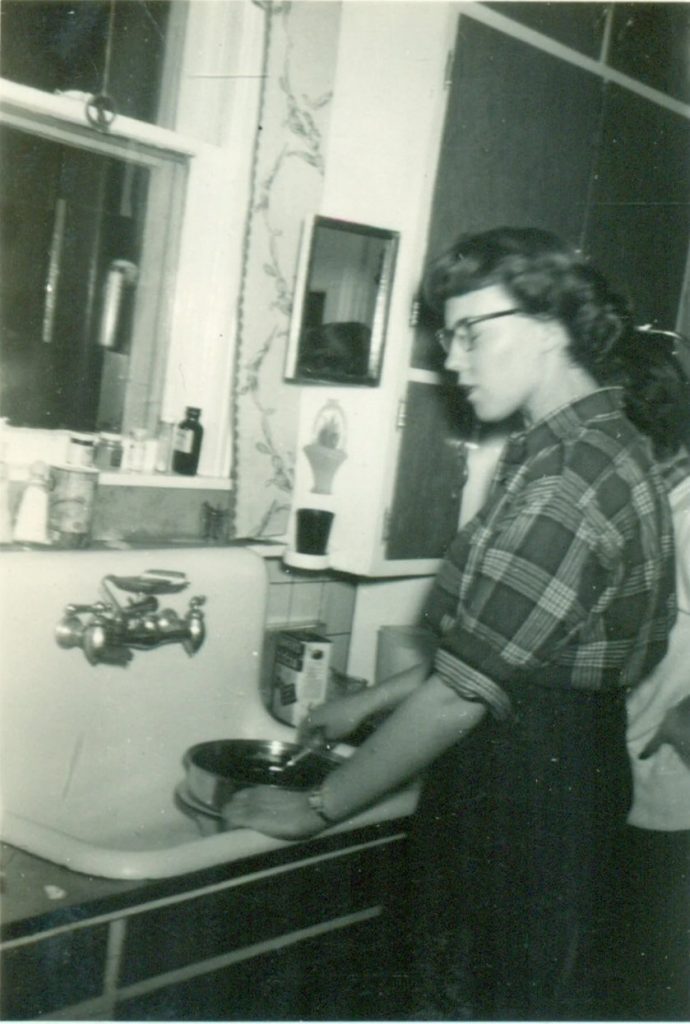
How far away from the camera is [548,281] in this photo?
1.26 meters

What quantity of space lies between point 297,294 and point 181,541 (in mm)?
523

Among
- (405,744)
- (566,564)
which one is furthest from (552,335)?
(405,744)

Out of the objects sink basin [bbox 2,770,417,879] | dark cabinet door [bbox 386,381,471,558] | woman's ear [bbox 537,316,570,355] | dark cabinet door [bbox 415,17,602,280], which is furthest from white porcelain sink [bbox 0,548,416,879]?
dark cabinet door [bbox 415,17,602,280]

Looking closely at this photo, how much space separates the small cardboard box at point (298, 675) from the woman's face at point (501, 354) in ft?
2.76

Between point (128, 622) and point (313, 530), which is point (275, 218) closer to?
point (313, 530)

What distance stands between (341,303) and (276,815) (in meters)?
1.01

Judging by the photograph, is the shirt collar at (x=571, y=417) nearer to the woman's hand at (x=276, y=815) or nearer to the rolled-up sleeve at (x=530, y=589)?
the rolled-up sleeve at (x=530, y=589)

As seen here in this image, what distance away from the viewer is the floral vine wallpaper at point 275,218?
1.88 metres

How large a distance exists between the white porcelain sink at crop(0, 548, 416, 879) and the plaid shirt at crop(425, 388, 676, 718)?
1.36 feet

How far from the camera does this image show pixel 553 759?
1237 mm

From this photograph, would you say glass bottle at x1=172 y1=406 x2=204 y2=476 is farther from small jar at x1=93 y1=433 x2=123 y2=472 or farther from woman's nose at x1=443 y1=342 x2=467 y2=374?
woman's nose at x1=443 y1=342 x2=467 y2=374

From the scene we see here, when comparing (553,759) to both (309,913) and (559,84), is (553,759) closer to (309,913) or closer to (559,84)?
(309,913)

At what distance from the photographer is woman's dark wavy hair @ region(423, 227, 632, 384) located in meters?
1.27

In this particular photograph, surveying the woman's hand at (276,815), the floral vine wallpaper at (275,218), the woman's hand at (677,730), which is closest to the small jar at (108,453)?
the floral vine wallpaper at (275,218)
